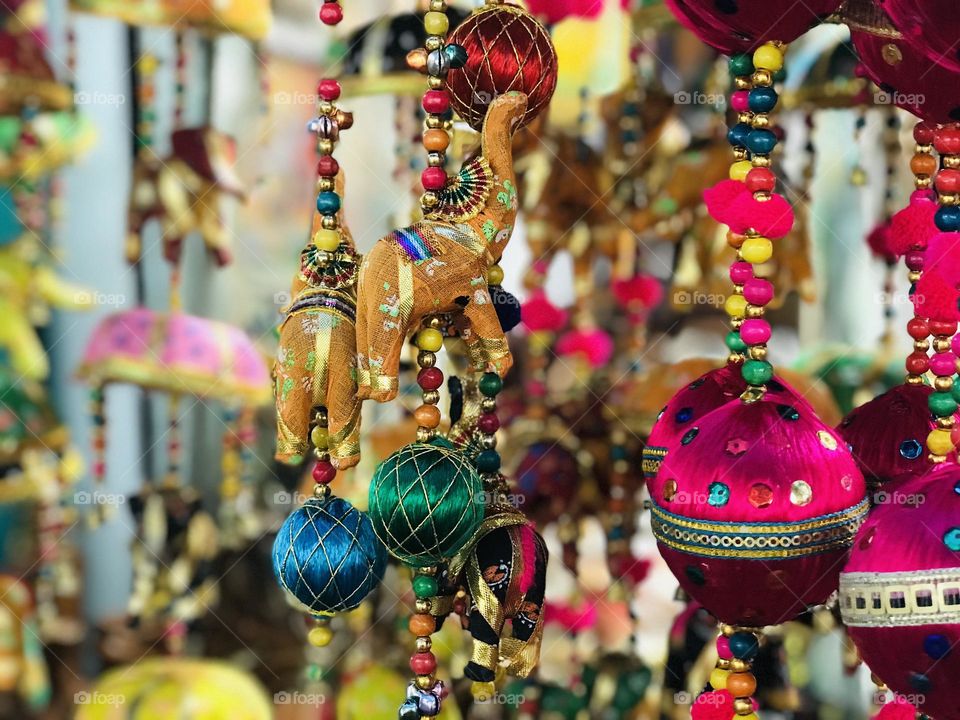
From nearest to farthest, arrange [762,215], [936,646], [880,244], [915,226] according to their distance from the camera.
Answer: [936,646] < [762,215] < [915,226] < [880,244]

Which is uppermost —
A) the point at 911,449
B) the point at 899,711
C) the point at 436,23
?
the point at 436,23

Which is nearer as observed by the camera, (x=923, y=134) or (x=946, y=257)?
(x=946, y=257)

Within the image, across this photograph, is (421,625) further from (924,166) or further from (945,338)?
(924,166)

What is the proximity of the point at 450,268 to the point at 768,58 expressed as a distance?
0.95ft

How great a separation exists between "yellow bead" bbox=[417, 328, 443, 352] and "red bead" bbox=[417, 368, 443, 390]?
2 centimetres

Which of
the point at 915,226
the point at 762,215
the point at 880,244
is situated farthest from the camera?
the point at 880,244

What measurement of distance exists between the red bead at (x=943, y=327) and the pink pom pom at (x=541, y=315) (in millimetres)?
649

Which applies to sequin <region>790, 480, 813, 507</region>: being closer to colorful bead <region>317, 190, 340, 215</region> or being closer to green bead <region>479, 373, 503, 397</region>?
green bead <region>479, 373, 503, 397</region>

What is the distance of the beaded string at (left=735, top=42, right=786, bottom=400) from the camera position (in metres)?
0.89

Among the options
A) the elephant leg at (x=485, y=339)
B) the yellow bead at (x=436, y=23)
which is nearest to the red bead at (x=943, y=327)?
the elephant leg at (x=485, y=339)

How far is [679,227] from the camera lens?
150 cm

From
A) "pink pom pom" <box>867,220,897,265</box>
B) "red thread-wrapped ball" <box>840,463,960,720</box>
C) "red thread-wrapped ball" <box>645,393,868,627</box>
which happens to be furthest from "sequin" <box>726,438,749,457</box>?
"pink pom pom" <box>867,220,897,265</box>

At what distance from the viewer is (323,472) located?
3.03 feet

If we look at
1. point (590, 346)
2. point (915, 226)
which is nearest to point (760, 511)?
point (915, 226)
